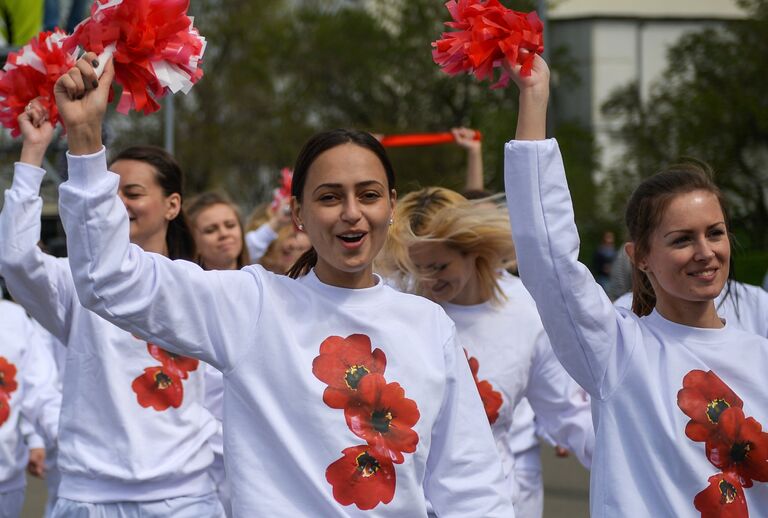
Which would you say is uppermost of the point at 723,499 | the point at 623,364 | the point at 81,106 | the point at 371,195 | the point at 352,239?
the point at 81,106

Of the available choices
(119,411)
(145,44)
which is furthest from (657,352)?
(119,411)

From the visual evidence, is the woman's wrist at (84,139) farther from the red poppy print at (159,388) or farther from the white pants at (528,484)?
the white pants at (528,484)

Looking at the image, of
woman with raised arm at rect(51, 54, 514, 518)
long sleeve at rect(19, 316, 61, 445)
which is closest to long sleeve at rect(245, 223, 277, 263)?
long sleeve at rect(19, 316, 61, 445)

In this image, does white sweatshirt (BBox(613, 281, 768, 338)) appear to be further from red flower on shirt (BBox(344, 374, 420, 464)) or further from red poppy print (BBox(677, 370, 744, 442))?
red flower on shirt (BBox(344, 374, 420, 464))

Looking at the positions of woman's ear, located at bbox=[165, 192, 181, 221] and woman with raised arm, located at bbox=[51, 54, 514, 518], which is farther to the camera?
woman's ear, located at bbox=[165, 192, 181, 221]

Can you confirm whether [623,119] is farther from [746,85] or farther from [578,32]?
[746,85]

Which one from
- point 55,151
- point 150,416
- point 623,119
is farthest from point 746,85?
point 150,416

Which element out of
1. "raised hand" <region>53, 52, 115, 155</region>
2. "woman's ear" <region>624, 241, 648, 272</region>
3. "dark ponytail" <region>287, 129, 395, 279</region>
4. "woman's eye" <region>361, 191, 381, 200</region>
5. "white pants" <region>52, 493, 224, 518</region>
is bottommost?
"white pants" <region>52, 493, 224, 518</region>

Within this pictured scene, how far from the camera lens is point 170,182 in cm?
520

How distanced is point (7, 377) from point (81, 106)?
124 inches

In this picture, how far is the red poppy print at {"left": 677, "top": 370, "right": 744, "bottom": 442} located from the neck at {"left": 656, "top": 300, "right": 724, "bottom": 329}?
0.17 meters

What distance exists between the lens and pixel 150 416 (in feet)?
15.6

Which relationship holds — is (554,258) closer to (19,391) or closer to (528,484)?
(528,484)

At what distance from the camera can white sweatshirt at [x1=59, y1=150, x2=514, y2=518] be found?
3283 mm
